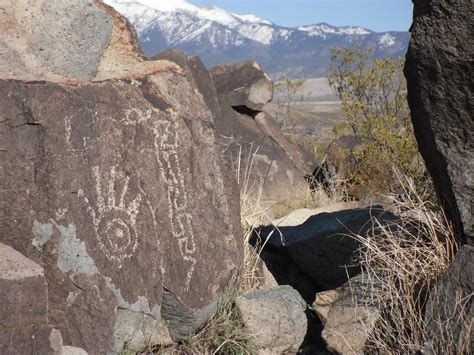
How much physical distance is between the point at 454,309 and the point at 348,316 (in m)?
0.88

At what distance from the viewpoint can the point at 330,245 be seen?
618cm

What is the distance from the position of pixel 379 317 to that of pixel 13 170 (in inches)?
87.3

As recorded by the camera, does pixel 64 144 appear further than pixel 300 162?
No

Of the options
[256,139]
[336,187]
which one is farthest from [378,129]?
[256,139]

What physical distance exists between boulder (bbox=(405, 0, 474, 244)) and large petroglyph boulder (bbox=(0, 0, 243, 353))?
146 centimetres

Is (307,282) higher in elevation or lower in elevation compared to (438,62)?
lower

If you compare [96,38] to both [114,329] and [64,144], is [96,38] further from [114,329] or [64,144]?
[114,329]

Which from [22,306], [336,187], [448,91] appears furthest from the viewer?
[336,187]

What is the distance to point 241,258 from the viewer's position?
5.41 meters

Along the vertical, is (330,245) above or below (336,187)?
above

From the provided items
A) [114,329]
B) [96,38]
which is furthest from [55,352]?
[96,38]

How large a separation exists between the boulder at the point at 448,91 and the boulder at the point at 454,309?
0.21 metres

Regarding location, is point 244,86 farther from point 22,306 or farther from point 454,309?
point 22,306

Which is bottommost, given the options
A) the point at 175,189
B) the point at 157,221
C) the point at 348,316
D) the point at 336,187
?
the point at 336,187
